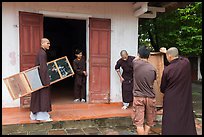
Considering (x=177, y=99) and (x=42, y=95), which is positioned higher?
(x=177, y=99)

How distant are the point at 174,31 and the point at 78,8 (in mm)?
6975

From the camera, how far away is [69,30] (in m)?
10.7

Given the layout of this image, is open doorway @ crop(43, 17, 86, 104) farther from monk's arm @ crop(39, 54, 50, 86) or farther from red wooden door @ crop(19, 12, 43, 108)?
monk's arm @ crop(39, 54, 50, 86)

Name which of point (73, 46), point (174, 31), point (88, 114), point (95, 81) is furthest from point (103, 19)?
point (174, 31)

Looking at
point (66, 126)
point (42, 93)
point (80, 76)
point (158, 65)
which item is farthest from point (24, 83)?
point (158, 65)

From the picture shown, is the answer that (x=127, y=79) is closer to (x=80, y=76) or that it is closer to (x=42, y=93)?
→ (x=80, y=76)

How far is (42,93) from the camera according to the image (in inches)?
193

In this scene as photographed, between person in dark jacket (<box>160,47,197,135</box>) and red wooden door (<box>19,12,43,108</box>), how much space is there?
3.27 m

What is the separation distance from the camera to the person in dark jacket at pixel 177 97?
3.82 metres

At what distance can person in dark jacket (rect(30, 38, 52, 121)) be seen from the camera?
15.7ft

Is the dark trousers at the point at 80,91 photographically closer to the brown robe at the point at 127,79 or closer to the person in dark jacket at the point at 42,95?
the brown robe at the point at 127,79

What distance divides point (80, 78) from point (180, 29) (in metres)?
6.99

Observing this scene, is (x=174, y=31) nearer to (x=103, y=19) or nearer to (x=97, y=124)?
(x=103, y=19)

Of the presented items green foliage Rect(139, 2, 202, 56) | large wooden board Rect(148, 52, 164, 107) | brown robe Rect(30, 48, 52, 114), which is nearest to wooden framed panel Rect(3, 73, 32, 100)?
brown robe Rect(30, 48, 52, 114)
